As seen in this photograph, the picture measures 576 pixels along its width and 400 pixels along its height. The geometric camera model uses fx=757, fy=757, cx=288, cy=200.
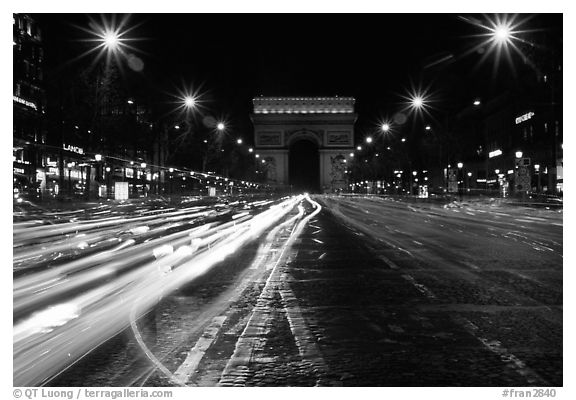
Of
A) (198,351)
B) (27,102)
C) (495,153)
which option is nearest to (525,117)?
(495,153)

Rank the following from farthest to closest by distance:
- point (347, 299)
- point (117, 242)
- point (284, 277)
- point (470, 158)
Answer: point (470, 158), point (117, 242), point (284, 277), point (347, 299)

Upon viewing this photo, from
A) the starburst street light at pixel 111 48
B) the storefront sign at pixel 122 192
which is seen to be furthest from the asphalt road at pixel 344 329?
the storefront sign at pixel 122 192

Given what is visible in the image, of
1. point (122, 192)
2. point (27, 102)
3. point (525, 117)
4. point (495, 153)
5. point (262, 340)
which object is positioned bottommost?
point (262, 340)

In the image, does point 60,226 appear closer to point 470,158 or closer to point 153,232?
point 153,232

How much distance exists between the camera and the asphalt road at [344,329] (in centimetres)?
684

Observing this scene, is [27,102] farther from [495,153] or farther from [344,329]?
[344,329]

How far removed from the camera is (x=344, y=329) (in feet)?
29.6

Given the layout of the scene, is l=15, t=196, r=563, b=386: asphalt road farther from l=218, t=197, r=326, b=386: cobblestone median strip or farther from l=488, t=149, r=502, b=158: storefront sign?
l=488, t=149, r=502, b=158: storefront sign

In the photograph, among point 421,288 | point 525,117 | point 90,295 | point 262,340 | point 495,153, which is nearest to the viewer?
point 262,340

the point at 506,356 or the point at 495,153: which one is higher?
the point at 495,153

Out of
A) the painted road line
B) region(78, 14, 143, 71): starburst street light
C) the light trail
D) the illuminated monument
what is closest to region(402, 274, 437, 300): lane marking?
the painted road line
